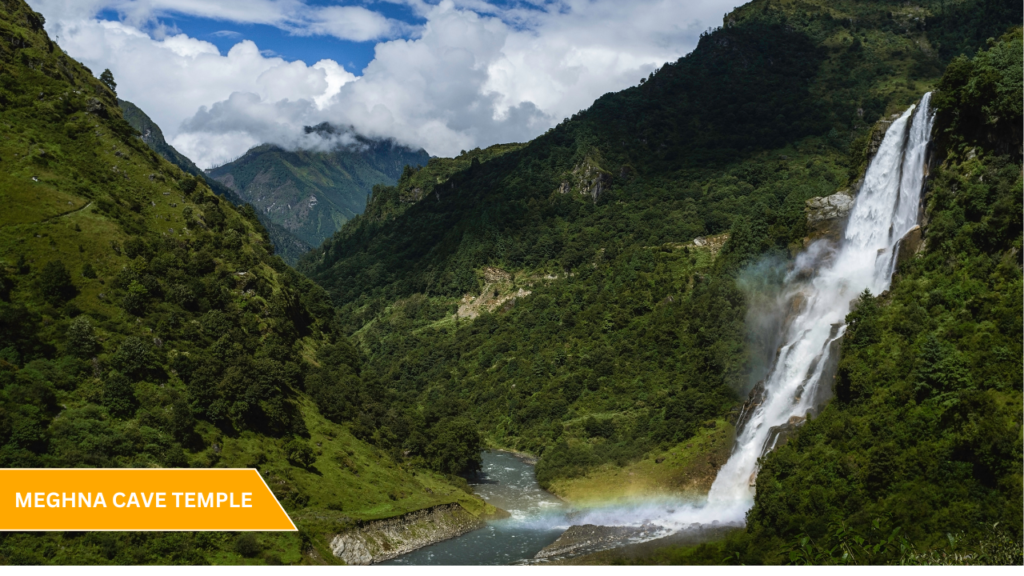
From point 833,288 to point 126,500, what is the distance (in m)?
69.7

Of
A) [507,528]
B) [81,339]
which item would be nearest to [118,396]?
[81,339]

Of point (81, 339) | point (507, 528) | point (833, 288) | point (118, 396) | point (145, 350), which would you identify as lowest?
point (507, 528)

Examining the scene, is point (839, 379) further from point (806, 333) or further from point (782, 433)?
point (806, 333)

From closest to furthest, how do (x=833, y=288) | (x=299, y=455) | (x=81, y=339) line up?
(x=81, y=339) < (x=833, y=288) < (x=299, y=455)

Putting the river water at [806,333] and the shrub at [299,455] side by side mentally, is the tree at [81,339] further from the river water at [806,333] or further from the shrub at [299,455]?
the river water at [806,333]

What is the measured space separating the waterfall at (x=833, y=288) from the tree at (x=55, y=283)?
74.6 meters

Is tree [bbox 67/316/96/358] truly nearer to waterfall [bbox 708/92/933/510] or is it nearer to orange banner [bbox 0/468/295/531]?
orange banner [bbox 0/468/295/531]

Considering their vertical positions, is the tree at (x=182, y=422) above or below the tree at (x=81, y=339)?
below

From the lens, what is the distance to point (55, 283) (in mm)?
73125

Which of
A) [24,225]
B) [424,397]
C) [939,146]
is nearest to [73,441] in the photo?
[24,225]

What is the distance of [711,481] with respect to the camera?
264ft

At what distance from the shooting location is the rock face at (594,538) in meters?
72.4

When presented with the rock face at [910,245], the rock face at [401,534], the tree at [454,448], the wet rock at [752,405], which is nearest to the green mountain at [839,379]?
the rock face at [910,245]

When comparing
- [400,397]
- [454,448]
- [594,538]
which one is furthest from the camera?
[400,397]
